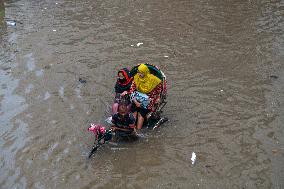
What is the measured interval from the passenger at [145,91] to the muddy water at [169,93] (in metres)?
0.41

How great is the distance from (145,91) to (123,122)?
2.91 ft

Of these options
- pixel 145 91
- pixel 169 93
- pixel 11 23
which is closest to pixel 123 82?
pixel 145 91

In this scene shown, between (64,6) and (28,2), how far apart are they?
1.89m

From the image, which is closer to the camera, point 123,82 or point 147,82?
point 147,82

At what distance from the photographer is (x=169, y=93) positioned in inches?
371

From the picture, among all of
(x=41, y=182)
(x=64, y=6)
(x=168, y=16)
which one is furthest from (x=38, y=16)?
(x=41, y=182)

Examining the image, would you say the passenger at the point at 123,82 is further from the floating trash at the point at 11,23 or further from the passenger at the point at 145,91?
the floating trash at the point at 11,23

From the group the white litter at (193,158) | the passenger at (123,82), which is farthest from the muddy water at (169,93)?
the passenger at (123,82)

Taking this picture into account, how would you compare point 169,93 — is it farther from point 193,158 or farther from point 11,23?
point 11,23

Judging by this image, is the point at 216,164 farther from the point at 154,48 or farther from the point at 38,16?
the point at 38,16

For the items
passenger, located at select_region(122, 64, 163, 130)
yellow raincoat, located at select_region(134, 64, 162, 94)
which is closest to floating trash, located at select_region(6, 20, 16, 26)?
passenger, located at select_region(122, 64, 163, 130)

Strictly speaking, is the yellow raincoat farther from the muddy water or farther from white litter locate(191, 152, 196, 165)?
white litter locate(191, 152, 196, 165)

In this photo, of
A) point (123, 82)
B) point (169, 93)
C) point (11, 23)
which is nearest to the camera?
point (123, 82)

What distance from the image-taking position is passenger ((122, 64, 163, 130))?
7.98 meters
